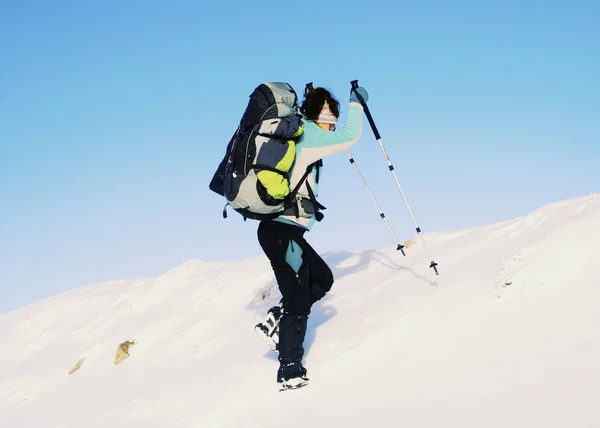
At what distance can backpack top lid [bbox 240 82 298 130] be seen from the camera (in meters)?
5.55

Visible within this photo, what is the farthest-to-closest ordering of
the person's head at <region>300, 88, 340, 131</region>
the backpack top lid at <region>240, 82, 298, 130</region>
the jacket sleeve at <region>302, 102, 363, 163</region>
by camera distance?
the person's head at <region>300, 88, 340, 131</region> → the jacket sleeve at <region>302, 102, 363, 163</region> → the backpack top lid at <region>240, 82, 298, 130</region>

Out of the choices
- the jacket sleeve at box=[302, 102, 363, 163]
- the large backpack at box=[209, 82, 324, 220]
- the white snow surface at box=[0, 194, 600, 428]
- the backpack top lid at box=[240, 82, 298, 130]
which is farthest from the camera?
the jacket sleeve at box=[302, 102, 363, 163]

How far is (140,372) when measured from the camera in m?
9.04

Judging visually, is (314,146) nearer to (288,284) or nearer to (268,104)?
(268,104)

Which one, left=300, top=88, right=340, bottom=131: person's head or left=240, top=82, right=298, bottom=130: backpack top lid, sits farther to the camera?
left=300, top=88, right=340, bottom=131: person's head

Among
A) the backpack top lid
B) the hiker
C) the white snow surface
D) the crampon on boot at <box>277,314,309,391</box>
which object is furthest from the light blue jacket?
the white snow surface

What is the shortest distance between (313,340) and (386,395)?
1.91 m

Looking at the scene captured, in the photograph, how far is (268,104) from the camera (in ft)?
18.3

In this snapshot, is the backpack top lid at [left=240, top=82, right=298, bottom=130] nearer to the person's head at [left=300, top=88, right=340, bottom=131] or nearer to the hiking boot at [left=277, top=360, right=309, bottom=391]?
the person's head at [left=300, top=88, right=340, bottom=131]

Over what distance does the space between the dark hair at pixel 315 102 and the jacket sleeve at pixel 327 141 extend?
1.09 feet

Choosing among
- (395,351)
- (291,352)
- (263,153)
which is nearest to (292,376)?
(291,352)

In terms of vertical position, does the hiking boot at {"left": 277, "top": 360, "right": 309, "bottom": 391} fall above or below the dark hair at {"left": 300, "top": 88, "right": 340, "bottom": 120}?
below

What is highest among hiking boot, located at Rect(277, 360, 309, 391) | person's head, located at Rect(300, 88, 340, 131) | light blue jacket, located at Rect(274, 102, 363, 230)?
person's head, located at Rect(300, 88, 340, 131)

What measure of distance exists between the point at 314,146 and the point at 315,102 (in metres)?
0.63
